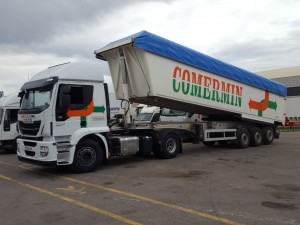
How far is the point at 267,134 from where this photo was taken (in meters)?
16.2

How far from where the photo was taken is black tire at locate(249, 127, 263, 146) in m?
15.4

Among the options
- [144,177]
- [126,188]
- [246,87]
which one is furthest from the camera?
[246,87]

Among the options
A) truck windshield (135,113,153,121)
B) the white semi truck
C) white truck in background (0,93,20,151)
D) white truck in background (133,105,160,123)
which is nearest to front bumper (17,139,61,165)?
the white semi truck

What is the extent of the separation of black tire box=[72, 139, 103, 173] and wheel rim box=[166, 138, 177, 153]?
2.97 meters

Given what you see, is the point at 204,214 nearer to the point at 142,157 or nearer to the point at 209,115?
the point at 142,157

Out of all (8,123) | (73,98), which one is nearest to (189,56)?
(73,98)

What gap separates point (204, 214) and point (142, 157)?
7.11 m

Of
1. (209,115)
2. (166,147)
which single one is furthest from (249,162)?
(209,115)

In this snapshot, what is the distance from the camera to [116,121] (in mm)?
11180

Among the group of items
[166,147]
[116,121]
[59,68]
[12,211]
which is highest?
[59,68]

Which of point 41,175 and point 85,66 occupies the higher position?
point 85,66

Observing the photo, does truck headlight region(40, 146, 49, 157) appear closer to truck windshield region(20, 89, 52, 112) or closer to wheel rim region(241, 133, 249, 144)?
truck windshield region(20, 89, 52, 112)

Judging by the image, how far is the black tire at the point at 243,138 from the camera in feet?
48.1

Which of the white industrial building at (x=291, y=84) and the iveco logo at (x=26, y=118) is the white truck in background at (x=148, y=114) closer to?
the iveco logo at (x=26, y=118)
